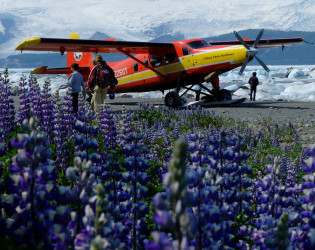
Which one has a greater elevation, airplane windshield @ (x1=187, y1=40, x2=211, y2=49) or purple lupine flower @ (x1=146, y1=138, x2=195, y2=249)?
airplane windshield @ (x1=187, y1=40, x2=211, y2=49)

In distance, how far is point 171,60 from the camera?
17734 millimetres

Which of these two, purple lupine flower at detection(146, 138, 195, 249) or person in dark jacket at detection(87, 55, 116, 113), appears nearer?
purple lupine flower at detection(146, 138, 195, 249)

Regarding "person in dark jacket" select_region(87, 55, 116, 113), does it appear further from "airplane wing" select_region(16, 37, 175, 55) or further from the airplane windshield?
the airplane windshield

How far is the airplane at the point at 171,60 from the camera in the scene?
16.1 m

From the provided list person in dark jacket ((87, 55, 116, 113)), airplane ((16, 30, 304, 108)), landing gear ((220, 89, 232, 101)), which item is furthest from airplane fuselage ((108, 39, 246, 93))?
person in dark jacket ((87, 55, 116, 113))

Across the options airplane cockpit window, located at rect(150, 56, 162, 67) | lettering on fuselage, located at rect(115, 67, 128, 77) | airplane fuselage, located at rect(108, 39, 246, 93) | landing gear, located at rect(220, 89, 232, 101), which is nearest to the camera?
airplane fuselage, located at rect(108, 39, 246, 93)

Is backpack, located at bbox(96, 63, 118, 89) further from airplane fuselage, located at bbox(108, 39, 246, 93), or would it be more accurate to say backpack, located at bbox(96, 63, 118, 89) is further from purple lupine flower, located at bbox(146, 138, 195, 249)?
purple lupine flower, located at bbox(146, 138, 195, 249)

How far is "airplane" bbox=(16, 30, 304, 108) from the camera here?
52.9ft

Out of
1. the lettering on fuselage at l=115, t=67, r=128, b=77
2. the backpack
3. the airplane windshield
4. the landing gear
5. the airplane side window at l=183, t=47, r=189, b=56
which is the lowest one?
the landing gear

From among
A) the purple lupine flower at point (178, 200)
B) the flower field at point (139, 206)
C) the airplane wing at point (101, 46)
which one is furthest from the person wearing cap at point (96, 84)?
the purple lupine flower at point (178, 200)

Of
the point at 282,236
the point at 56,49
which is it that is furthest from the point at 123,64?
the point at 282,236

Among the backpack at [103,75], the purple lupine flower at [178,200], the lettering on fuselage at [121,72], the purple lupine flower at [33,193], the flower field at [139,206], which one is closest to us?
the purple lupine flower at [178,200]

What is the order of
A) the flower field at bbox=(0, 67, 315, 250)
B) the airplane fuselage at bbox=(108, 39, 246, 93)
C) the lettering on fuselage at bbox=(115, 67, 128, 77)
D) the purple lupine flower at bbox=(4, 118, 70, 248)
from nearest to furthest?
the flower field at bbox=(0, 67, 315, 250) < the purple lupine flower at bbox=(4, 118, 70, 248) < the airplane fuselage at bbox=(108, 39, 246, 93) < the lettering on fuselage at bbox=(115, 67, 128, 77)

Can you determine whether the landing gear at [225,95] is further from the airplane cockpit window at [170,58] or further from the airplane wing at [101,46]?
the airplane wing at [101,46]
